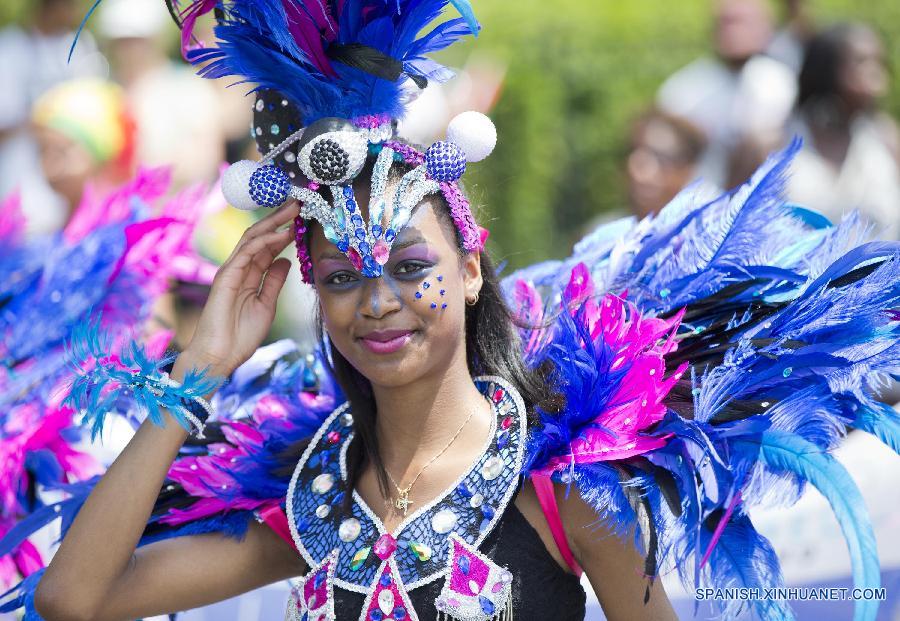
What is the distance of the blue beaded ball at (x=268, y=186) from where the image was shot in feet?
8.82

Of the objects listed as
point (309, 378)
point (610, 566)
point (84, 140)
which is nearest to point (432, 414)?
point (610, 566)

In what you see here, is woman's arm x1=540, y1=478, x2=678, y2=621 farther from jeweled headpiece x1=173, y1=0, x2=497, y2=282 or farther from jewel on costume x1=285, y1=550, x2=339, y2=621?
jeweled headpiece x1=173, y1=0, x2=497, y2=282

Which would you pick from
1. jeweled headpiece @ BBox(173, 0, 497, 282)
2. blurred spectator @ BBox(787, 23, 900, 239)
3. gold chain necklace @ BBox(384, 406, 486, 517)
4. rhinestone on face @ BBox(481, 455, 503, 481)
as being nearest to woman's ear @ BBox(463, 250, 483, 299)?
jeweled headpiece @ BBox(173, 0, 497, 282)

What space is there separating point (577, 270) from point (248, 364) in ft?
3.10

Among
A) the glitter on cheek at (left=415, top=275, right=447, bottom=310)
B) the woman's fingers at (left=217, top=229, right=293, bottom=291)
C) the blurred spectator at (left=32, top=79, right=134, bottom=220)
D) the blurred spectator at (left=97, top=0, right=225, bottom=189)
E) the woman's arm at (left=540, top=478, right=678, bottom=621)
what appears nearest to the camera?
the woman's arm at (left=540, top=478, right=678, bottom=621)

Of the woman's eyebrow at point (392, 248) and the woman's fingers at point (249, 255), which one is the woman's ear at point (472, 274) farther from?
the woman's fingers at point (249, 255)

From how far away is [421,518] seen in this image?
8.70 feet

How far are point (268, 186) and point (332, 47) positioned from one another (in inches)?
12.5

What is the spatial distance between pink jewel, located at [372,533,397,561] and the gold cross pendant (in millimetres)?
71

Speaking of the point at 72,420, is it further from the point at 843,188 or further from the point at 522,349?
the point at 843,188

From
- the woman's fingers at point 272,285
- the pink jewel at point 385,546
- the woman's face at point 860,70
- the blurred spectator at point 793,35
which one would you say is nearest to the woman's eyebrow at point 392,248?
the woman's fingers at point 272,285

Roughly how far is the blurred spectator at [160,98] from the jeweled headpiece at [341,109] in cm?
390

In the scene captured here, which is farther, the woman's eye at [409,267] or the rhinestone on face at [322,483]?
the rhinestone on face at [322,483]

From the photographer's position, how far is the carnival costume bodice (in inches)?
101
